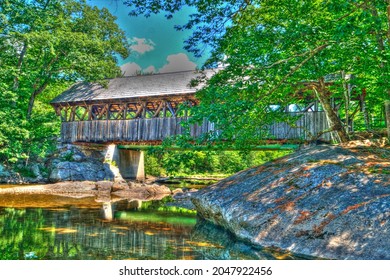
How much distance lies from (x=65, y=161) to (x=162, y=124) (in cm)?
609

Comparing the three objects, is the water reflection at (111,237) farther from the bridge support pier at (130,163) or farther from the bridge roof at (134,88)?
the bridge support pier at (130,163)

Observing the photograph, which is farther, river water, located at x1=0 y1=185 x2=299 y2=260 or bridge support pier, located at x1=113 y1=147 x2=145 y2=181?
bridge support pier, located at x1=113 y1=147 x2=145 y2=181

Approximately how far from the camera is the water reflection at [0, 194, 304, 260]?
4.04m

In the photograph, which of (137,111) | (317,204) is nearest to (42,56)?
(137,111)

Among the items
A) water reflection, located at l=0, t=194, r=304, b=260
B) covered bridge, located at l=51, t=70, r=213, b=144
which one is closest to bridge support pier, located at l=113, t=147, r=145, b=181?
covered bridge, located at l=51, t=70, r=213, b=144

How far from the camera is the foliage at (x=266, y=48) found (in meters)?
5.32

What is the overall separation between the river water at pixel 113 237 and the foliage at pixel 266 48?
6.02 ft

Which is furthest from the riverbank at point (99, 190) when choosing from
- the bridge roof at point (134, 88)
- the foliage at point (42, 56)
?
the bridge roof at point (134, 88)

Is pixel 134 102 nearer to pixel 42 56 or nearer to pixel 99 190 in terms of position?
pixel 42 56

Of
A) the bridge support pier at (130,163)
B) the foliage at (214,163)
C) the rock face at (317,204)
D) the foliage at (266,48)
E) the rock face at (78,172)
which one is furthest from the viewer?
the foliage at (214,163)

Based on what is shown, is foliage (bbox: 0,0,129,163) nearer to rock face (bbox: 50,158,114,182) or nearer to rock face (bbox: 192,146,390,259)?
rock face (bbox: 50,158,114,182)

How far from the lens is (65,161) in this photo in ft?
58.9

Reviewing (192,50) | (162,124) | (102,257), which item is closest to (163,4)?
(192,50)
